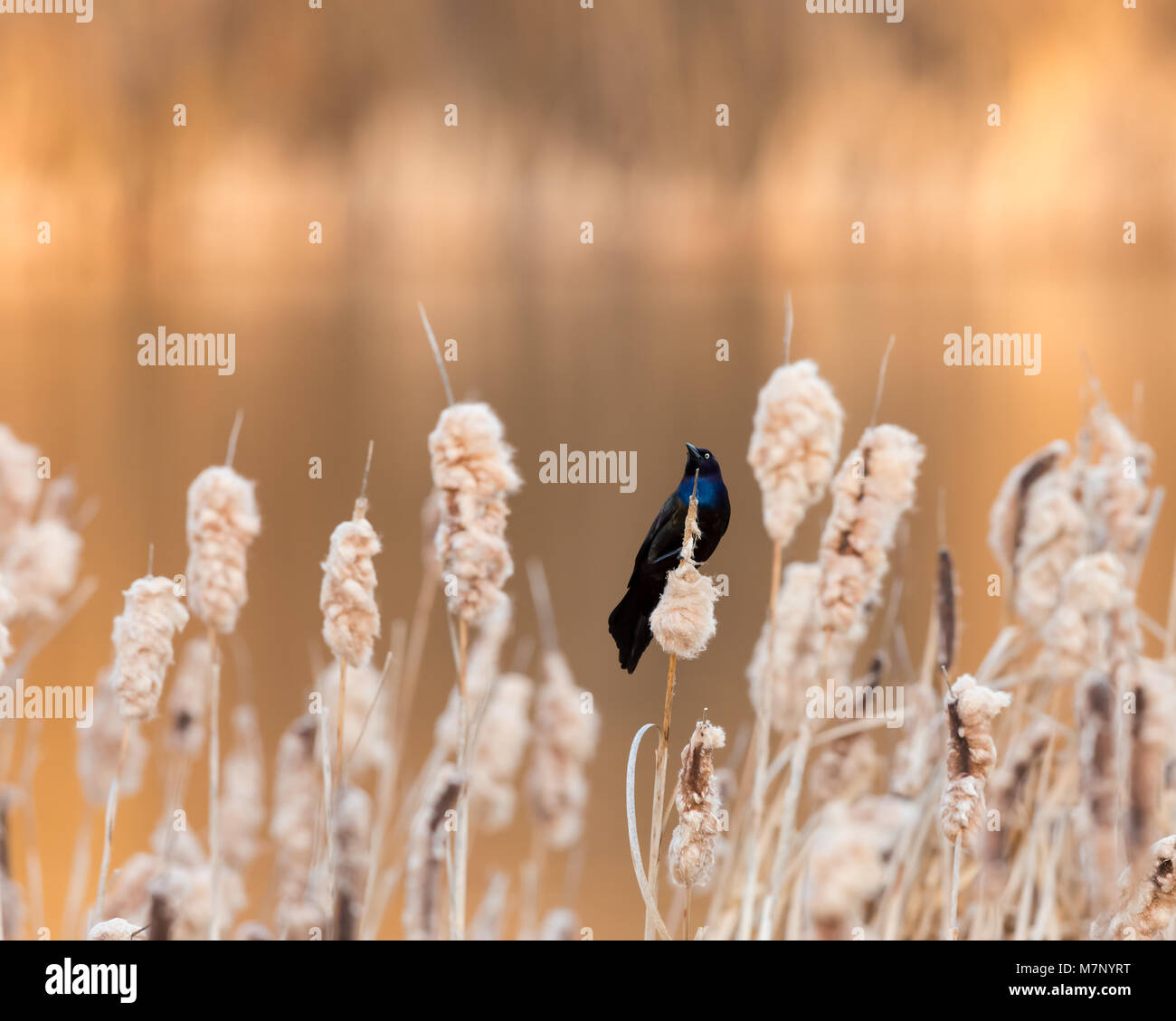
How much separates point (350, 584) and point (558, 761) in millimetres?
496

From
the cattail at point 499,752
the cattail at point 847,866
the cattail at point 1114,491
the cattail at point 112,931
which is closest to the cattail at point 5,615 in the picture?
the cattail at point 112,931

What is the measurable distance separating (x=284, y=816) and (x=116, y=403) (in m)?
2.34

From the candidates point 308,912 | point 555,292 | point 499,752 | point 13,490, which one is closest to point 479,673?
point 499,752

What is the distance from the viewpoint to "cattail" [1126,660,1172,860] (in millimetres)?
1436

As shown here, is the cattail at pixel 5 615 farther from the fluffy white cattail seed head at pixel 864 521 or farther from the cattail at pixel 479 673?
the fluffy white cattail seed head at pixel 864 521

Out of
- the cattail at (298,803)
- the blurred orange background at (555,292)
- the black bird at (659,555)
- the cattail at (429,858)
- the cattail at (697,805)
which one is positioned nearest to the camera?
the cattail at (697,805)

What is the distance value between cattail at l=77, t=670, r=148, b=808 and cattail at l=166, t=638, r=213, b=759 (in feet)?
0.21

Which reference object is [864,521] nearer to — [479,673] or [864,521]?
[864,521]

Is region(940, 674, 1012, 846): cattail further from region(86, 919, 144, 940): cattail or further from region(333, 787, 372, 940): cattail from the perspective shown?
region(86, 919, 144, 940): cattail

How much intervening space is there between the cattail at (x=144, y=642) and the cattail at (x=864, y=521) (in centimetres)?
84

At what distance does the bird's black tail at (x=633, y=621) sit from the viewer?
144 cm

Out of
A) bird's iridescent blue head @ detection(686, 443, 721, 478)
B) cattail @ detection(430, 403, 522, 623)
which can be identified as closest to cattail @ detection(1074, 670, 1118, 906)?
bird's iridescent blue head @ detection(686, 443, 721, 478)

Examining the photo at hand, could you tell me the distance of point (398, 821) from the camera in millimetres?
1704

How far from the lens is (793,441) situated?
4.52 feet
